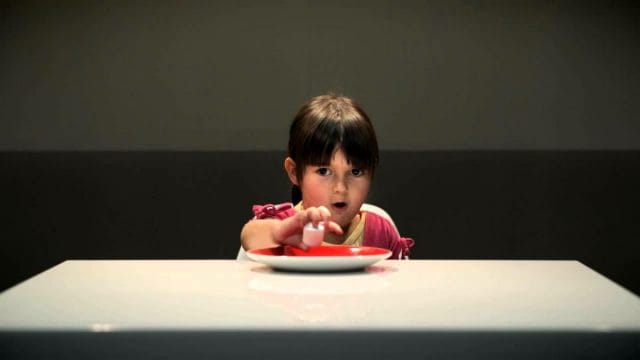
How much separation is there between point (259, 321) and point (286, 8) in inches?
65.1

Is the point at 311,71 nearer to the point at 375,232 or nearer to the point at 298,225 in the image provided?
the point at 375,232

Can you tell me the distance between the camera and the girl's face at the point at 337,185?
151 cm

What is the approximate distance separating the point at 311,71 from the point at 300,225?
1173mm

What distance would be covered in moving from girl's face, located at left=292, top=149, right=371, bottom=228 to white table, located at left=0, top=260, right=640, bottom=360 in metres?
0.55

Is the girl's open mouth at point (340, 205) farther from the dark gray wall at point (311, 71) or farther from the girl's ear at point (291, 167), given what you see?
the dark gray wall at point (311, 71)

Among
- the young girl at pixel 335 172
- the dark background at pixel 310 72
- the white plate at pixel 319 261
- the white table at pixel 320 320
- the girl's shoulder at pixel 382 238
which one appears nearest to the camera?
the white table at pixel 320 320

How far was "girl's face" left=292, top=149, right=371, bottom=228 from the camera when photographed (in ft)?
4.94

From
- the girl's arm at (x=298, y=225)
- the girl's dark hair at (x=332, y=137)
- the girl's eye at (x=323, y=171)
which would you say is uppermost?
the girl's dark hair at (x=332, y=137)

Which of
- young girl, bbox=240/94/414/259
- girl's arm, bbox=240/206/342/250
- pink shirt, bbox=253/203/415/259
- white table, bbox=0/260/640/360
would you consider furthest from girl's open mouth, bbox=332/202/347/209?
white table, bbox=0/260/640/360

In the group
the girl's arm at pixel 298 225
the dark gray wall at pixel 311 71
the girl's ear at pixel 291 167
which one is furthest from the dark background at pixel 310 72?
the girl's arm at pixel 298 225

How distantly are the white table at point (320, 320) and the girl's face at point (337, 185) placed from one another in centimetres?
55

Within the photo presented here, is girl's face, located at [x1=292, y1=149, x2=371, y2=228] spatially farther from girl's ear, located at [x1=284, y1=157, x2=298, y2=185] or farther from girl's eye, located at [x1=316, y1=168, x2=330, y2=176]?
girl's ear, located at [x1=284, y1=157, x2=298, y2=185]

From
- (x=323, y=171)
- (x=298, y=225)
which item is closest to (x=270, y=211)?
(x=323, y=171)

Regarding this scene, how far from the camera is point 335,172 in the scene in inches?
59.6
